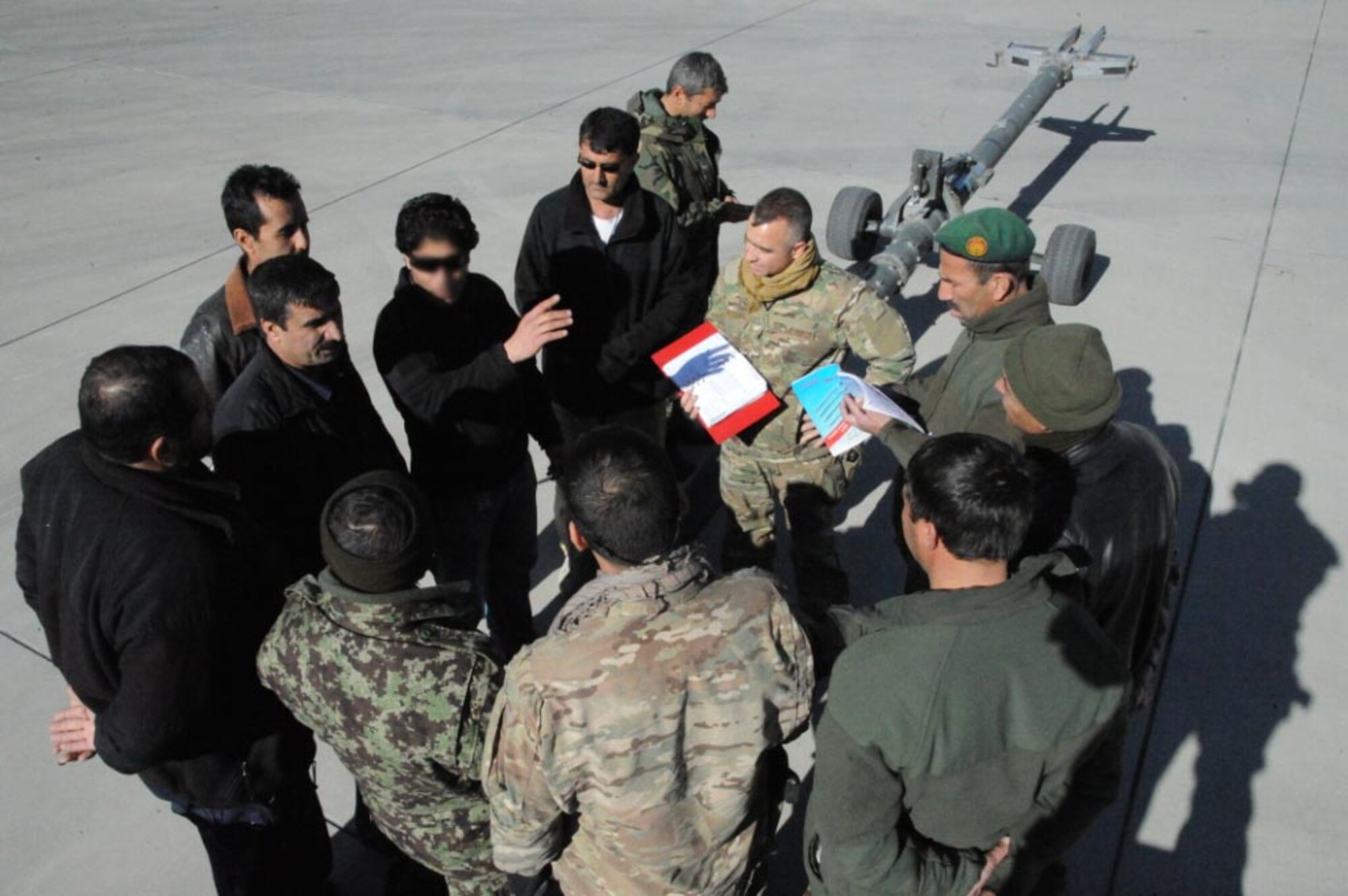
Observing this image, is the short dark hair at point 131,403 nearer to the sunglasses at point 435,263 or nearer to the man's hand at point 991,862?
the sunglasses at point 435,263

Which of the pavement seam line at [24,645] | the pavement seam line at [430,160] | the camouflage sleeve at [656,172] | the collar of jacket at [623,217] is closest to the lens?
the collar of jacket at [623,217]

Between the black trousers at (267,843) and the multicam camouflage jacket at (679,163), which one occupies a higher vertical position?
the multicam camouflage jacket at (679,163)

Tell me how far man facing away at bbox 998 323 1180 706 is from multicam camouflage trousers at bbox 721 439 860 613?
47.5 inches

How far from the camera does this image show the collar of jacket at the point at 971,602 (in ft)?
6.19

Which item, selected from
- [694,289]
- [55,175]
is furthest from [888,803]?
[55,175]

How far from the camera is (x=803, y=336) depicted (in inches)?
139

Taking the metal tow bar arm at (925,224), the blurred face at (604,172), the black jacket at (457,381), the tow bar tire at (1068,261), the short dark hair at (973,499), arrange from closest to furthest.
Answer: the short dark hair at (973,499) < the black jacket at (457,381) < the blurred face at (604,172) < the metal tow bar arm at (925,224) < the tow bar tire at (1068,261)

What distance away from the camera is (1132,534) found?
242 cm

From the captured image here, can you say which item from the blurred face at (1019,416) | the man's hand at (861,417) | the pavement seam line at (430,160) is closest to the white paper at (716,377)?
the man's hand at (861,417)

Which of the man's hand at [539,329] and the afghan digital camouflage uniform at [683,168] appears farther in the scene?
the afghan digital camouflage uniform at [683,168]

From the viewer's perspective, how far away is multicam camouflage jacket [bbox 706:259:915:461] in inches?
138

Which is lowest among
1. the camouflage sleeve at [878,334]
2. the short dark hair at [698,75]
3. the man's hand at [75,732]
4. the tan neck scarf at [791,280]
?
the man's hand at [75,732]

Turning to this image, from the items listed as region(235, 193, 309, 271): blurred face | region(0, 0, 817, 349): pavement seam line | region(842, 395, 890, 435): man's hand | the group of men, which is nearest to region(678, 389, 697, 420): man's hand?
the group of men

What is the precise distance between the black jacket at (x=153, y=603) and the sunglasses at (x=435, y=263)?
946 millimetres
